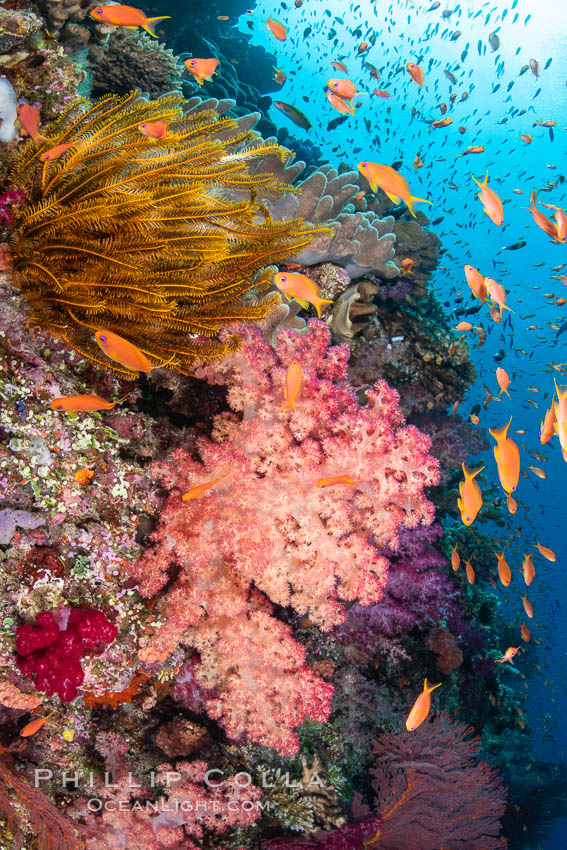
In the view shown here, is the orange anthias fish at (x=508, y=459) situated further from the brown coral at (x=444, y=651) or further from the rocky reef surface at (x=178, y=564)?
the brown coral at (x=444, y=651)

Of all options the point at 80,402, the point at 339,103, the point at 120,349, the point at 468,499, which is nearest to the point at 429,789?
the point at 468,499

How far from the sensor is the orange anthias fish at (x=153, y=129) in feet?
8.21

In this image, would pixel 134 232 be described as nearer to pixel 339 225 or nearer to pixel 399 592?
pixel 339 225

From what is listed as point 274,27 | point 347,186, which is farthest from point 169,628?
point 274,27

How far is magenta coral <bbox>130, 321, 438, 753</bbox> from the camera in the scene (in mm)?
3334

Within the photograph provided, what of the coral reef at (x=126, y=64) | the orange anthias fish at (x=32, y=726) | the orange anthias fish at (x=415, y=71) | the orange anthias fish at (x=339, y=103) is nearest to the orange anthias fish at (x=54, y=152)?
the orange anthias fish at (x=32, y=726)

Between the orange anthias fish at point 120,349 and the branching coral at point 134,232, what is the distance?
46 centimetres

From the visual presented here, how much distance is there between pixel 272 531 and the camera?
3357 mm

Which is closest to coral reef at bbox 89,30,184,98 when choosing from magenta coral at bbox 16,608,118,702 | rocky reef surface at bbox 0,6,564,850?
rocky reef surface at bbox 0,6,564,850

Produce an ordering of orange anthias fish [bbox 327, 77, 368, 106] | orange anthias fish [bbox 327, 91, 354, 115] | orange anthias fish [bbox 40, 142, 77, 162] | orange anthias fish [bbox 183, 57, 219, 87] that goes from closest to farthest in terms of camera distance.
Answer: orange anthias fish [bbox 40, 142, 77, 162] < orange anthias fish [bbox 183, 57, 219, 87] < orange anthias fish [bbox 327, 77, 368, 106] < orange anthias fish [bbox 327, 91, 354, 115]

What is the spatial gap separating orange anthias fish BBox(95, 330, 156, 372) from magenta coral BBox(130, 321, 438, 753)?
1.19m

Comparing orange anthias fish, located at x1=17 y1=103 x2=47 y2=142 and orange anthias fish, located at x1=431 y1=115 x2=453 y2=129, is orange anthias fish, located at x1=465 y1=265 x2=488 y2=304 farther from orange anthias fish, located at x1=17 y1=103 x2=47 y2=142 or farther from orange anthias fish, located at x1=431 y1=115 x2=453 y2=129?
orange anthias fish, located at x1=431 y1=115 x2=453 y2=129

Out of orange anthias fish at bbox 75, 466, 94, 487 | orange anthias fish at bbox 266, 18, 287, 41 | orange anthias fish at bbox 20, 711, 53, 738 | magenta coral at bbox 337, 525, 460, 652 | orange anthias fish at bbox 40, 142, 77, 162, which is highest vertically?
orange anthias fish at bbox 266, 18, 287, 41

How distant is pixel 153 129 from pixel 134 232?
0.58 metres
